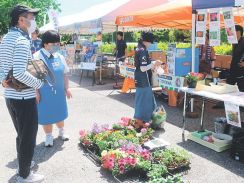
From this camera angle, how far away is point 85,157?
188 inches

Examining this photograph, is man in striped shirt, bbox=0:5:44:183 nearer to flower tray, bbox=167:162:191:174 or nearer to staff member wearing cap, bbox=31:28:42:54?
flower tray, bbox=167:162:191:174

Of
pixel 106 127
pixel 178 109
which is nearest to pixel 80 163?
pixel 106 127

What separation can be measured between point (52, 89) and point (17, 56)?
1.77 meters

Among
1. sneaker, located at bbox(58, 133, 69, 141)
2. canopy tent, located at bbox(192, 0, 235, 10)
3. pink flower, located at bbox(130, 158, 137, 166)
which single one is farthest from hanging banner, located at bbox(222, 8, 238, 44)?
sneaker, located at bbox(58, 133, 69, 141)

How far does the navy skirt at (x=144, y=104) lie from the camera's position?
579 centimetres

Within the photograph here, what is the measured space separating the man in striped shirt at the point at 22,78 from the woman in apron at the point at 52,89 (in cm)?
128

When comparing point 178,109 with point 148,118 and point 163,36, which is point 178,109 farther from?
point 163,36

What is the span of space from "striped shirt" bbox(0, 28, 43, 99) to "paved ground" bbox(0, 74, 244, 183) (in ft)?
4.66

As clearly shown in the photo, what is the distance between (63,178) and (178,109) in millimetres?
4169

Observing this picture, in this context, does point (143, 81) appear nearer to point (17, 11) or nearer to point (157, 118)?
point (157, 118)

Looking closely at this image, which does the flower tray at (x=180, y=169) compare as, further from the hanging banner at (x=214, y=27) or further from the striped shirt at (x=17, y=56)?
the hanging banner at (x=214, y=27)

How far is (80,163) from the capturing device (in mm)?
4566

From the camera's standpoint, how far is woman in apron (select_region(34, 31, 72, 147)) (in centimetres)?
479

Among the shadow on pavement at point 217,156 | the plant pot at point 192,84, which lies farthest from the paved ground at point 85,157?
the plant pot at point 192,84
